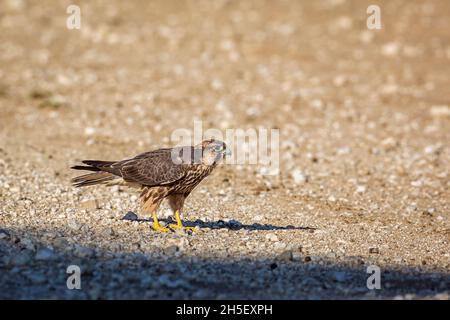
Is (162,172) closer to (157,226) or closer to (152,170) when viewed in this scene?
(152,170)

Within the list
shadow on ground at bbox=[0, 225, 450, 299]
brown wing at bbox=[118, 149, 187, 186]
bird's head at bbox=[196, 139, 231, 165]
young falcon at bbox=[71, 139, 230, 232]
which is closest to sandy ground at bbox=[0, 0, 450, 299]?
shadow on ground at bbox=[0, 225, 450, 299]

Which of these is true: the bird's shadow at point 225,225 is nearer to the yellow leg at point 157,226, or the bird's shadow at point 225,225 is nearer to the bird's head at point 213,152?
the yellow leg at point 157,226

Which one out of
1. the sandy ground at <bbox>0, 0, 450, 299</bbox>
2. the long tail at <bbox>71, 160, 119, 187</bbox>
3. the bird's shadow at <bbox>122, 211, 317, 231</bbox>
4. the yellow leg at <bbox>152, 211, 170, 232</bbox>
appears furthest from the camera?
the bird's shadow at <bbox>122, 211, 317, 231</bbox>

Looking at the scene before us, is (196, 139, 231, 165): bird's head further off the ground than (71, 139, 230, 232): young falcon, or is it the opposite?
(196, 139, 231, 165): bird's head

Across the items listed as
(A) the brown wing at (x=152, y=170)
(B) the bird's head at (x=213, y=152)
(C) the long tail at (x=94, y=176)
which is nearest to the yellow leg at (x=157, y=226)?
(A) the brown wing at (x=152, y=170)

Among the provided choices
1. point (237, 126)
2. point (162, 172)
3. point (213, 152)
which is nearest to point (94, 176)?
point (162, 172)

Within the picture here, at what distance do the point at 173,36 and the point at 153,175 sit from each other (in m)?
14.7

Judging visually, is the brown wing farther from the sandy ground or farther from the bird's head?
the sandy ground

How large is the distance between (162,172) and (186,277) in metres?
2.02

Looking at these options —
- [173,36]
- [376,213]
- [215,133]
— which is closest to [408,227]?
[376,213]

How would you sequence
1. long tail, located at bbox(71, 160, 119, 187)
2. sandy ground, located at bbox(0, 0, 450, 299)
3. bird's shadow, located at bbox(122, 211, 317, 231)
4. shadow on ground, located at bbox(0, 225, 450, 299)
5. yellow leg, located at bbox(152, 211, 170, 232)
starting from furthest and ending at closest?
bird's shadow, located at bbox(122, 211, 317, 231) → long tail, located at bbox(71, 160, 119, 187) → yellow leg, located at bbox(152, 211, 170, 232) → sandy ground, located at bbox(0, 0, 450, 299) → shadow on ground, located at bbox(0, 225, 450, 299)

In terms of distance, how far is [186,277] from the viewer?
7.72 m

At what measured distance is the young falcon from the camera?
941cm
